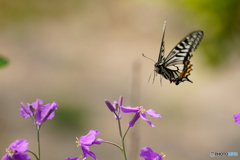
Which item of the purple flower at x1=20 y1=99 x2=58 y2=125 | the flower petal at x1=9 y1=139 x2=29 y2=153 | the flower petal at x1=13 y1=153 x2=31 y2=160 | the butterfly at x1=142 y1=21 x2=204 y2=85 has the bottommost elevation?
the flower petal at x1=13 y1=153 x2=31 y2=160

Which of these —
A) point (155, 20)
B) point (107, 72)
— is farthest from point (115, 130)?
point (155, 20)

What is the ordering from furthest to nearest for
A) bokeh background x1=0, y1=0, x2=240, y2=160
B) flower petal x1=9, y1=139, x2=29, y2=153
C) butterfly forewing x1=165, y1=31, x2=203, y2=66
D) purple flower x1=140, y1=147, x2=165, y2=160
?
bokeh background x1=0, y1=0, x2=240, y2=160, butterfly forewing x1=165, y1=31, x2=203, y2=66, purple flower x1=140, y1=147, x2=165, y2=160, flower petal x1=9, y1=139, x2=29, y2=153

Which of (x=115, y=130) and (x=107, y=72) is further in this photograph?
(x=107, y=72)

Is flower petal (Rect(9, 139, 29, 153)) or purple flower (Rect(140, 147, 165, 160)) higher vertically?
flower petal (Rect(9, 139, 29, 153))

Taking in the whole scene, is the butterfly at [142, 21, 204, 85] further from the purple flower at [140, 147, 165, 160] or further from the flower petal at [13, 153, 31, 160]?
the flower petal at [13, 153, 31, 160]

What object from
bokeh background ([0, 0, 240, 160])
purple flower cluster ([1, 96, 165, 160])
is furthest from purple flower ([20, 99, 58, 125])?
bokeh background ([0, 0, 240, 160])

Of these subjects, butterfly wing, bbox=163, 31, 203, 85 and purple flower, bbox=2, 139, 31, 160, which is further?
butterfly wing, bbox=163, 31, 203, 85

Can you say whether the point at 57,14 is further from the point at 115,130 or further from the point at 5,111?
the point at 115,130

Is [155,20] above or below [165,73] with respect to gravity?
above

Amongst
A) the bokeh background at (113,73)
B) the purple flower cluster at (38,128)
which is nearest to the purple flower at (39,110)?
the purple flower cluster at (38,128)
